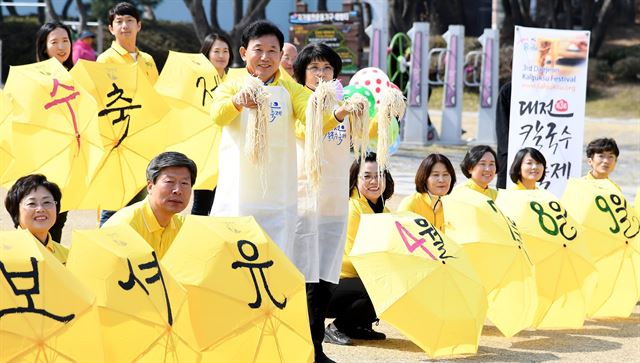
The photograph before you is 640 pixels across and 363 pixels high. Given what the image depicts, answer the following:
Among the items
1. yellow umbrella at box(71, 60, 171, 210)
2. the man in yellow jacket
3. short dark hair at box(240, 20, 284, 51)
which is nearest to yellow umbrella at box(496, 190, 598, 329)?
yellow umbrella at box(71, 60, 171, 210)

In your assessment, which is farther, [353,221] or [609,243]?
[609,243]

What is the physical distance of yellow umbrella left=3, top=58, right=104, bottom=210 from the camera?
6.92 meters

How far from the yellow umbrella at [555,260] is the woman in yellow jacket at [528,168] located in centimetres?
47

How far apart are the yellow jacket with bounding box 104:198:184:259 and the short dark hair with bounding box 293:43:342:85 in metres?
1.18

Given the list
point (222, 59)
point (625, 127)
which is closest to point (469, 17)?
point (625, 127)

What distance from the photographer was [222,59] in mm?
8055

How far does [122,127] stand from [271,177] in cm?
184

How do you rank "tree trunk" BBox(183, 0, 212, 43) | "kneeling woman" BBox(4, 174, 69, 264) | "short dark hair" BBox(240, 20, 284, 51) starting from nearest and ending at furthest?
"kneeling woman" BBox(4, 174, 69, 264) → "short dark hair" BBox(240, 20, 284, 51) → "tree trunk" BBox(183, 0, 212, 43)

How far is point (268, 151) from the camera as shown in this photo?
5637mm

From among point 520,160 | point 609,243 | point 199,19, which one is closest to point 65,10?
point 199,19

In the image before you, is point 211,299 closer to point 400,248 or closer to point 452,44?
point 400,248

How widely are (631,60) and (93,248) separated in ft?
104

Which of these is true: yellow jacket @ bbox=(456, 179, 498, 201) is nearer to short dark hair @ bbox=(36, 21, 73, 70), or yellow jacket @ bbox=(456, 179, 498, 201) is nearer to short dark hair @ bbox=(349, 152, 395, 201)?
short dark hair @ bbox=(349, 152, 395, 201)

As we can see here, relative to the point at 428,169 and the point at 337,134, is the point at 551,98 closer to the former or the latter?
the point at 428,169
